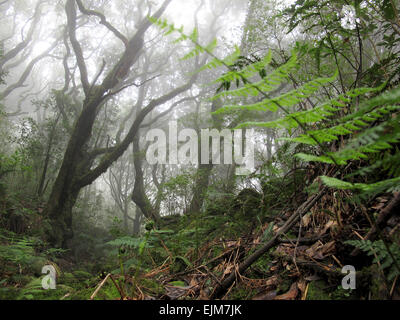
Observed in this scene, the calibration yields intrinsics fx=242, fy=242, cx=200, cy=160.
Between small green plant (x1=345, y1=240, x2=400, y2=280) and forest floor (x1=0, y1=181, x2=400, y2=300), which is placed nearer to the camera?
small green plant (x1=345, y1=240, x2=400, y2=280)

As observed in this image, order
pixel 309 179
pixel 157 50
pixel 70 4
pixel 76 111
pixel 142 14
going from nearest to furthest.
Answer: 1. pixel 309 179
2. pixel 70 4
3. pixel 76 111
4. pixel 142 14
5. pixel 157 50

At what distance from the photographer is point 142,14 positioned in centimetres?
1411

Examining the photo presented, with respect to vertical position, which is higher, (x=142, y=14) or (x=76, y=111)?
(x=142, y=14)

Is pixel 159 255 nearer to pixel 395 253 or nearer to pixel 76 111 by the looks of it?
pixel 395 253

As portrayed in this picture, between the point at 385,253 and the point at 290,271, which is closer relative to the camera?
the point at 385,253

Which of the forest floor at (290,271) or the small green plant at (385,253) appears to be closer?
the small green plant at (385,253)

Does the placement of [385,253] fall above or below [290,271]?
above

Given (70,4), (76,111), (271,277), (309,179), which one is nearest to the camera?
(271,277)

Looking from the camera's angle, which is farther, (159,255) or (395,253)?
(159,255)

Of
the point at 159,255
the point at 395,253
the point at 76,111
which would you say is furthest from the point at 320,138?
the point at 76,111
